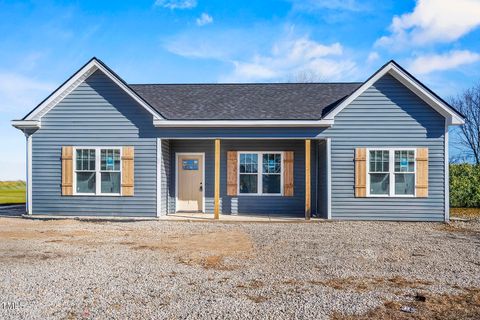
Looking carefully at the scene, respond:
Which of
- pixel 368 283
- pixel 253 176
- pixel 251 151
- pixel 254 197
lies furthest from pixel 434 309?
pixel 251 151

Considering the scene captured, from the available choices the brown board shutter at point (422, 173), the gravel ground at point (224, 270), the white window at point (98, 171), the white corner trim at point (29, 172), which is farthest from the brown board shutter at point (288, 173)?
the white corner trim at point (29, 172)

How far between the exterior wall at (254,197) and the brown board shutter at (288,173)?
0.61ft

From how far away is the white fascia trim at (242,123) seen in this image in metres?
13.1

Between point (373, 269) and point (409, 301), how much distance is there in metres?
1.76

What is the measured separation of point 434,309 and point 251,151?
33.8 ft

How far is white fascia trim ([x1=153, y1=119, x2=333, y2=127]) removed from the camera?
13116mm

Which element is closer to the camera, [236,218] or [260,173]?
[236,218]

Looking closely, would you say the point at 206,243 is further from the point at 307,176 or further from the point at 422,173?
A: the point at 422,173

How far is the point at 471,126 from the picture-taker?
34844 mm

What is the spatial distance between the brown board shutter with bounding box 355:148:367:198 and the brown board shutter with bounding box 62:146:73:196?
9374mm

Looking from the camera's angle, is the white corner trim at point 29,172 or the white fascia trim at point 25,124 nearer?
the white fascia trim at point 25,124

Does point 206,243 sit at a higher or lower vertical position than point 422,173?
lower

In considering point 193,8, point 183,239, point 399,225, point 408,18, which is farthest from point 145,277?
point 408,18

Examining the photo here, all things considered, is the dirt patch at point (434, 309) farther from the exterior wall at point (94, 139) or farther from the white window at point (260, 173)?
the exterior wall at point (94, 139)
